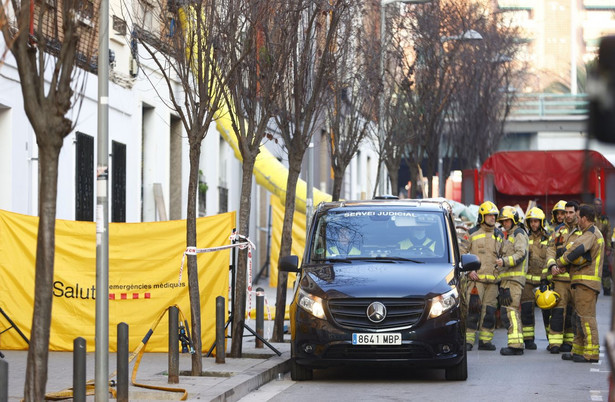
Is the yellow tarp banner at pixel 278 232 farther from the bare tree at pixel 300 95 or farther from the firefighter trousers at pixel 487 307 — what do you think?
the firefighter trousers at pixel 487 307

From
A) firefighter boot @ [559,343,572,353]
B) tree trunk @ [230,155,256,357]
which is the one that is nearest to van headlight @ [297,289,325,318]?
tree trunk @ [230,155,256,357]

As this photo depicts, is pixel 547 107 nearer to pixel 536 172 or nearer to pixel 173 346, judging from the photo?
pixel 536 172

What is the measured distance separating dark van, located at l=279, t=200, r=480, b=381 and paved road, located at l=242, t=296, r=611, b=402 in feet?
1.02

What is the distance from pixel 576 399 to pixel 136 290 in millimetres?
5789

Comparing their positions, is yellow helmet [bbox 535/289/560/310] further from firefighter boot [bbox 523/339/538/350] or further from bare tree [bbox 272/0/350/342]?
bare tree [bbox 272/0/350/342]

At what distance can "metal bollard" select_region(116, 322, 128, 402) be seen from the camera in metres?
10.4

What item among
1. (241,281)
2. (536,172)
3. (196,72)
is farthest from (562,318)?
(536,172)

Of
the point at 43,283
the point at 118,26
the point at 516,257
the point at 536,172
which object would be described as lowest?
the point at 43,283

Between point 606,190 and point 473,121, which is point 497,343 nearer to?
point 606,190

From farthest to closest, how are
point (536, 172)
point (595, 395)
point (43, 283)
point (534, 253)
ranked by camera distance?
point (536, 172)
point (534, 253)
point (595, 395)
point (43, 283)

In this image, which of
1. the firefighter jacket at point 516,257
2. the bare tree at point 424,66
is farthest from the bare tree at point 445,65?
the firefighter jacket at point 516,257

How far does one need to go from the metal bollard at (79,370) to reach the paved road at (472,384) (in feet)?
9.86

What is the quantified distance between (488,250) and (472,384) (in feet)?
13.7

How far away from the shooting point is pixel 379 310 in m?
13.6
